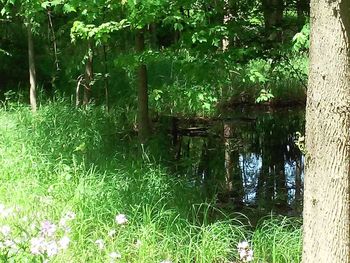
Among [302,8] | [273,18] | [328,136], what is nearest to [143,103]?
[273,18]

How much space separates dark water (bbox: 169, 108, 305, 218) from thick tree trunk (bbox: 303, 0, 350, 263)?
9.97 ft

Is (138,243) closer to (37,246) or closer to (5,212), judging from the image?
(5,212)

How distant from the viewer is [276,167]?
9.48 meters

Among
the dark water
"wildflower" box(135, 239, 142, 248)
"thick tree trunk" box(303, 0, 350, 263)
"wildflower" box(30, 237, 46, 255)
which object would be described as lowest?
the dark water

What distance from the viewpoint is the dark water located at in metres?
7.39

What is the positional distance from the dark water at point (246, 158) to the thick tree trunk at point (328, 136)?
9.97 feet

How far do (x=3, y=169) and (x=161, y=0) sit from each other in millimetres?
2437

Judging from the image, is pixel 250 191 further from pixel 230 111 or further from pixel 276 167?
pixel 230 111

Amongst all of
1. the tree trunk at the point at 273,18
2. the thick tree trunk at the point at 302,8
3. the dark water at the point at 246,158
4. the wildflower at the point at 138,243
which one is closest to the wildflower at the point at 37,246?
the wildflower at the point at 138,243

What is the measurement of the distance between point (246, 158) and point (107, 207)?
18.2ft

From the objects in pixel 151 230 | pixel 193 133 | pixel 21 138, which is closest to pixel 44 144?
pixel 21 138

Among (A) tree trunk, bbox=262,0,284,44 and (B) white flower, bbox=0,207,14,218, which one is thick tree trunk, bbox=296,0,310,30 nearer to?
(A) tree trunk, bbox=262,0,284,44

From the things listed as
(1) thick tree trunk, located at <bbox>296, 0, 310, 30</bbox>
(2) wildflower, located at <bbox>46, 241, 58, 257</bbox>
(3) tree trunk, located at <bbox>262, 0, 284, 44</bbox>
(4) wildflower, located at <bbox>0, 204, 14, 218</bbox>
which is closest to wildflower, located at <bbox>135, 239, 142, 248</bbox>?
(4) wildflower, located at <bbox>0, 204, 14, 218</bbox>

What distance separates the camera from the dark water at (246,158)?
739 cm
